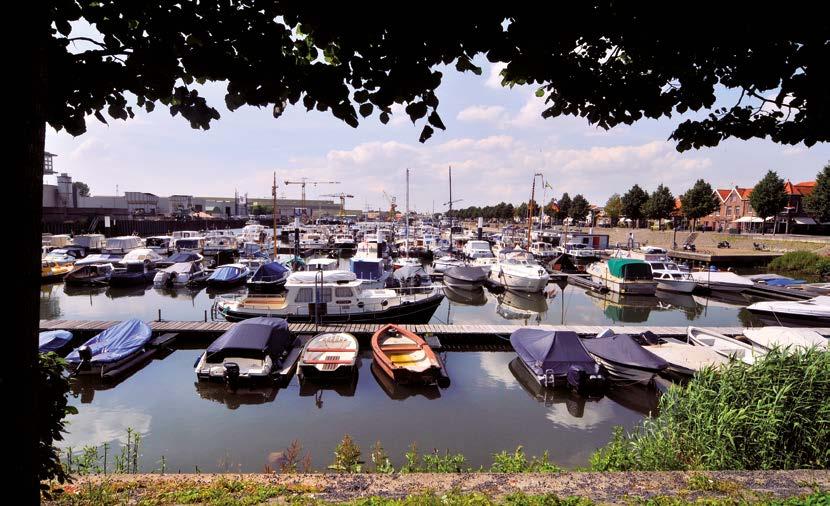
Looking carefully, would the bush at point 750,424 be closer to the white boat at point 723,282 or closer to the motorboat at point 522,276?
the motorboat at point 522,276

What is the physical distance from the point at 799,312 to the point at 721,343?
1396cm

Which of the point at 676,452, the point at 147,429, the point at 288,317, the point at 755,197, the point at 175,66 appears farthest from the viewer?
the point at 755,197

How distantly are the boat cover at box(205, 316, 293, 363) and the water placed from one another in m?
1.19

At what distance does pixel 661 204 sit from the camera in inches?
2987

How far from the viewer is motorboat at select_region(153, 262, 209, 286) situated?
35.9 m

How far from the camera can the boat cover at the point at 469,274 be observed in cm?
3594

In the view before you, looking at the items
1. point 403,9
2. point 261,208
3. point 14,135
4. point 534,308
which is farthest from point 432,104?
point 261,208

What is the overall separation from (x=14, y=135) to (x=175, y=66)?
1.66 m

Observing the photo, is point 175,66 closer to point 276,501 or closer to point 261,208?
point 276,501

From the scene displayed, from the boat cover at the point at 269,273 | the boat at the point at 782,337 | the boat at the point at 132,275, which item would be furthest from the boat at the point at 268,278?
the boat at the point at 782,337

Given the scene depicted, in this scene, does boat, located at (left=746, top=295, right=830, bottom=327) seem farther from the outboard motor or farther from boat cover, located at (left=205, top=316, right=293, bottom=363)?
the outboard motor

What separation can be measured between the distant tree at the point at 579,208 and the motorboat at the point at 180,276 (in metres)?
82.1

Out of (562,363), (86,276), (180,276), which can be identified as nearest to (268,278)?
(180,276)

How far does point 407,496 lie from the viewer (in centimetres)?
538
